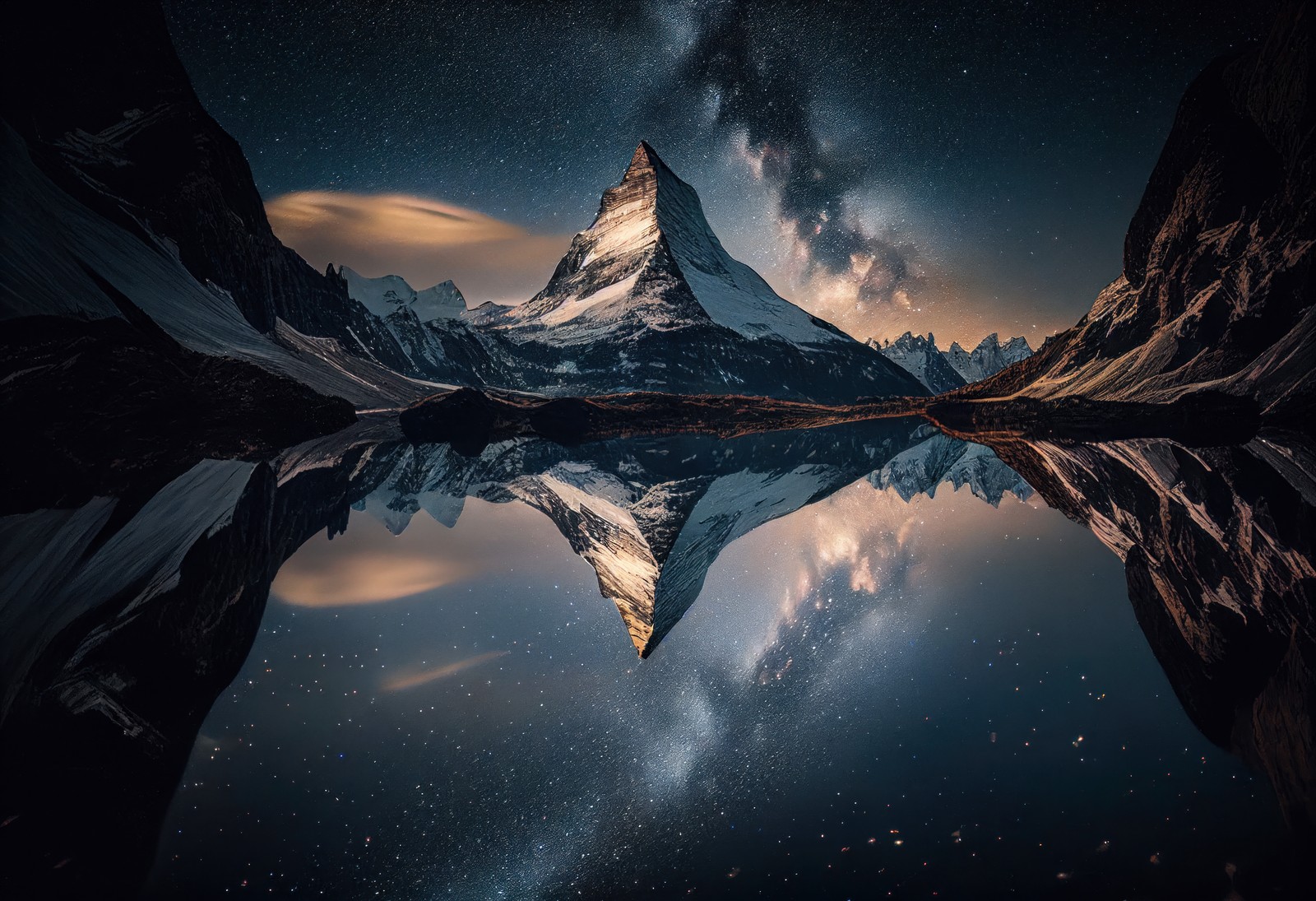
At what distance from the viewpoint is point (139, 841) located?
10.4 ft

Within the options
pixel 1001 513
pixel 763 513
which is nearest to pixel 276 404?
pixel 763 513

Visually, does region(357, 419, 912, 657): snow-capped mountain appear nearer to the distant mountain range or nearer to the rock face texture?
the distant mountain range

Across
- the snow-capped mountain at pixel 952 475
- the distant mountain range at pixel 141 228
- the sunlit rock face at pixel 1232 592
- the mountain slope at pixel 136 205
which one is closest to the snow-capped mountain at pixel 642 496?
the snow-capped mountain at pixel 952 475

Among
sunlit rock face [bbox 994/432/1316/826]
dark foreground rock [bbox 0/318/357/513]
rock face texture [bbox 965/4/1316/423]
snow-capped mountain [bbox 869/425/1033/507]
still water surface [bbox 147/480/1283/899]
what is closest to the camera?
still water surface [bbox 147/480/1283/899]

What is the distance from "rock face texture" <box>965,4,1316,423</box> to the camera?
61250mm

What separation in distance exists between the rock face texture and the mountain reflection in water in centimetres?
5390

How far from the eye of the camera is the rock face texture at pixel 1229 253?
61250 mm

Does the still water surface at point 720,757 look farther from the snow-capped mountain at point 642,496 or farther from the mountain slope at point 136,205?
the mountain slope at point 136,205

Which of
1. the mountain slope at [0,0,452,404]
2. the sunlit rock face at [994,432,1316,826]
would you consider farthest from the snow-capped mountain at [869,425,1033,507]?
A: the mountain slope at [0,0,452,404]

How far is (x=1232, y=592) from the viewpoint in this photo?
237 inches

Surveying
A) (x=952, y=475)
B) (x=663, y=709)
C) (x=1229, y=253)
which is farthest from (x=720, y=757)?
(x=1229, y=253)

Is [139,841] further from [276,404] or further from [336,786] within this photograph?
[276,404]

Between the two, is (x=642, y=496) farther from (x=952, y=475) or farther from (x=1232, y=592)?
(x=1232, y=592)

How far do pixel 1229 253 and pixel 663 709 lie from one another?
9955 cm
